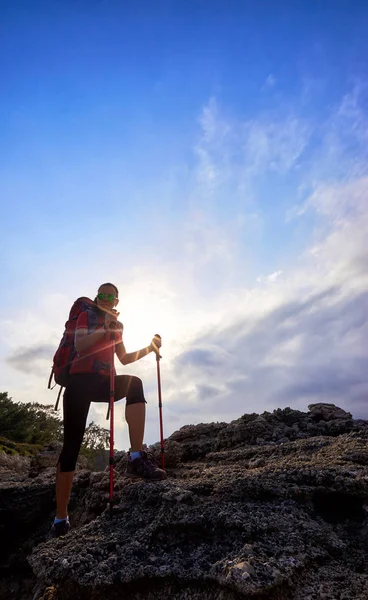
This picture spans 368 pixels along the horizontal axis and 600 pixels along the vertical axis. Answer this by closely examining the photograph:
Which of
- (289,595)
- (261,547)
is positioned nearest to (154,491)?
(261,547)

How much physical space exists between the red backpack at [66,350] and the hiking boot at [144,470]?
4.71 ft

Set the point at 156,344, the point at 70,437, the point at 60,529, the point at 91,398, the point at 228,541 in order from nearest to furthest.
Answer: the point at 228,541 < the point at 60,529 < the point at 70,437 < the point at 91,398 < the point at 156,344

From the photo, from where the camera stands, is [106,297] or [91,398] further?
[106,297]

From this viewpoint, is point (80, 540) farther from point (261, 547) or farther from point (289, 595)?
point (289, 595)

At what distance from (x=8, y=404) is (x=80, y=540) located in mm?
29747

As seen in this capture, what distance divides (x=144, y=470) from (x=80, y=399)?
1.33 meters

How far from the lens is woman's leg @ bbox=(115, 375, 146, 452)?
18.2 ft

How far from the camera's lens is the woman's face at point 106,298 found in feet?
20.1

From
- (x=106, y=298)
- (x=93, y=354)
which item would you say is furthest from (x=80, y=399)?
(x=106, y=298)

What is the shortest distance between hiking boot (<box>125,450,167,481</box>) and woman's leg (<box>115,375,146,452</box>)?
159 mm

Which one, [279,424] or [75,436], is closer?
[75,436]

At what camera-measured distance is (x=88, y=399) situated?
5.52m

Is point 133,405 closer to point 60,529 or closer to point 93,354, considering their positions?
point 93,354

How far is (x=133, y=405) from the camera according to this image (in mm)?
5668
